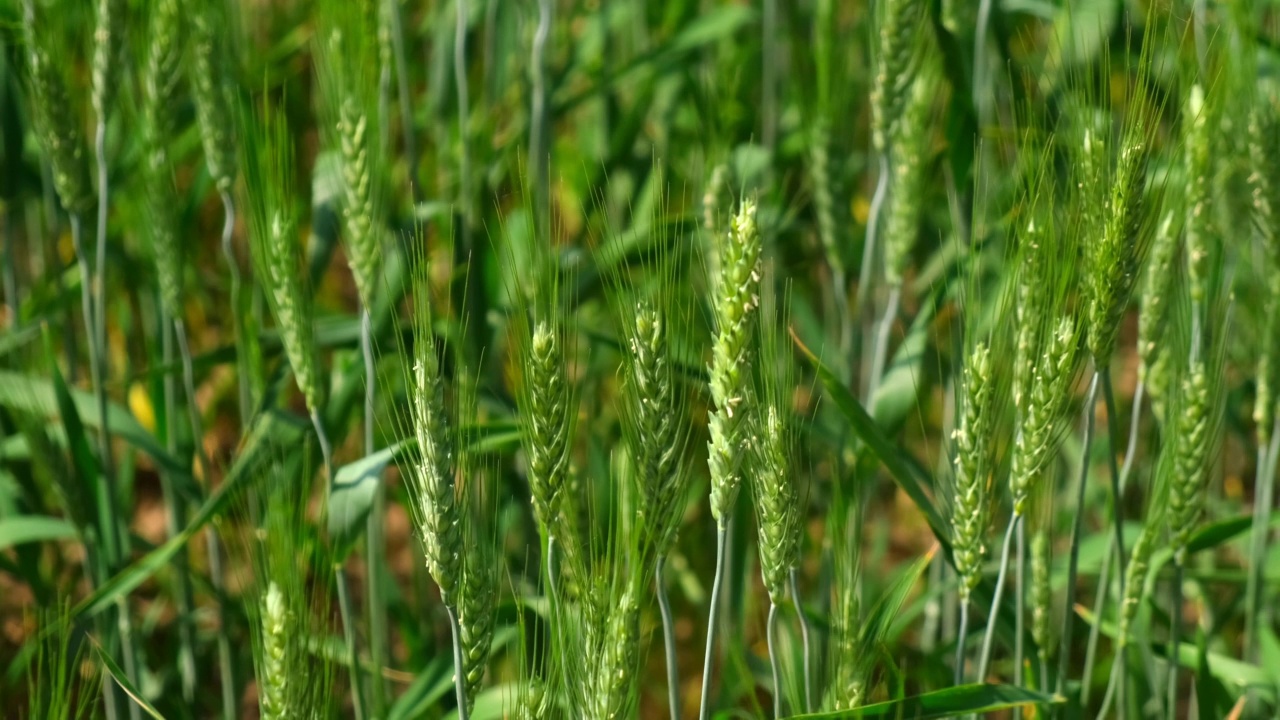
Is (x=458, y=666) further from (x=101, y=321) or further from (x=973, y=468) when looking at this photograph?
(x=101, y=321)

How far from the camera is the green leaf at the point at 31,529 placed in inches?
63.1

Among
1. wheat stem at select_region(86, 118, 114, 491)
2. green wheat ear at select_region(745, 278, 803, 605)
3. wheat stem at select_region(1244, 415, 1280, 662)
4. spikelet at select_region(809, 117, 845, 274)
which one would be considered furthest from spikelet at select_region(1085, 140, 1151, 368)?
wheat stem at select_region(86, 118, 114, 491)

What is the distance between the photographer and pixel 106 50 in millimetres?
1479

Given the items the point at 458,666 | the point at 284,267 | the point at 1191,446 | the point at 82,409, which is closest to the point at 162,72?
the point at 284,267

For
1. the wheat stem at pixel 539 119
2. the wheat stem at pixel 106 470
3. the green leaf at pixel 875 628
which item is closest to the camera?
the green leaf at pixel 875 628

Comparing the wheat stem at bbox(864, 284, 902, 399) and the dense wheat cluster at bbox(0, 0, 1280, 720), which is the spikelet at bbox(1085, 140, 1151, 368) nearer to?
the dense wheat cluster at bbox(0, 0, 1280, 720)

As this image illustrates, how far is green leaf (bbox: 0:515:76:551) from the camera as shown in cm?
160

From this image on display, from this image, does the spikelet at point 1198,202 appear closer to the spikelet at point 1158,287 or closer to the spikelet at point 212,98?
the spikelet at point 1158,287

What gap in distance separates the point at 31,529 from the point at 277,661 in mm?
687

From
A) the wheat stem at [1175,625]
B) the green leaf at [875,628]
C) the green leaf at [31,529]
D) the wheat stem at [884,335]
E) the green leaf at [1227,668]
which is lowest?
the green leaf at [1227,668]

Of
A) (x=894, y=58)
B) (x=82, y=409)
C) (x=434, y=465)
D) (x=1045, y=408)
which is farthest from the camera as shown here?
(x=82, y=409)

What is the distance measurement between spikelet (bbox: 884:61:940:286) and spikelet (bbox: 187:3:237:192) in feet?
2.41

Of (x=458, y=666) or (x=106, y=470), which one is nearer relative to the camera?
(x=458, y=666)

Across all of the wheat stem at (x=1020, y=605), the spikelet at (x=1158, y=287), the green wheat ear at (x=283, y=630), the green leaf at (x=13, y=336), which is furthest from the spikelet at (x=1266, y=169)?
the green leaf at (x=13, y=336)
